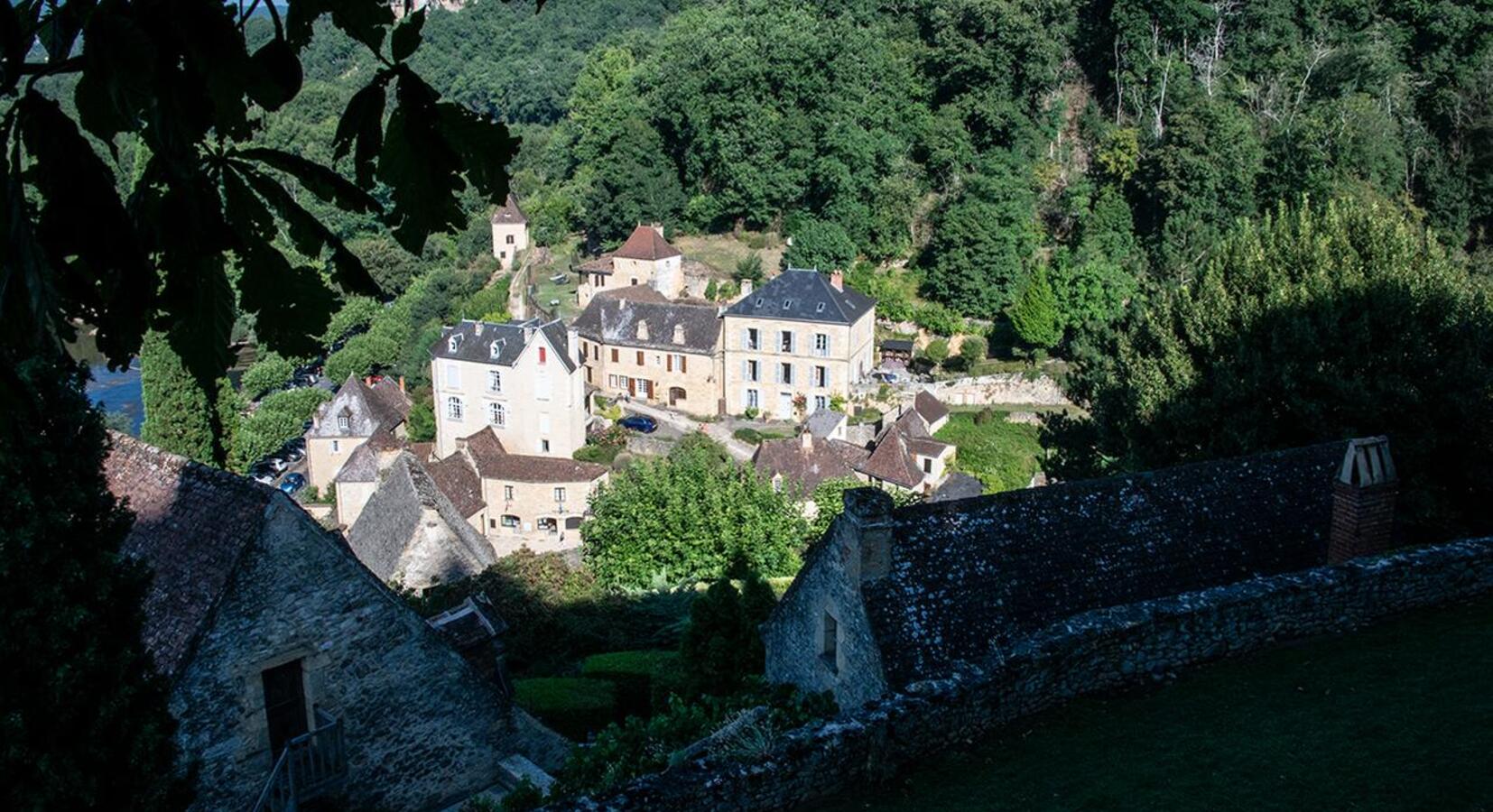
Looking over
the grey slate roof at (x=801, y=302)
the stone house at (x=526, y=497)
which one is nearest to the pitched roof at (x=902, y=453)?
the grey slate roof at (x=801, y=302)

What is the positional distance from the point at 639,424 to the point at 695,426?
2.37 metres

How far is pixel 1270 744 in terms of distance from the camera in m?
9.43

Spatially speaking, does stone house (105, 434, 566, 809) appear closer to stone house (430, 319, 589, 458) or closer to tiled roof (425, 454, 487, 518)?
tiled roof (425, 454, 487, 518)

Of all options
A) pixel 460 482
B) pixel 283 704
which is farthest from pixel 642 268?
pixel 283 704

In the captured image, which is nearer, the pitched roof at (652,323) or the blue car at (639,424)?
the blue car at (639,424)

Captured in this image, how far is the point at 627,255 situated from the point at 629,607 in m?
38.1

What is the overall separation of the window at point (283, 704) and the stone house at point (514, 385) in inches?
1350

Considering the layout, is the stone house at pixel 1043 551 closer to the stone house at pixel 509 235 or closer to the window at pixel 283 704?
the window at pixel 283 704

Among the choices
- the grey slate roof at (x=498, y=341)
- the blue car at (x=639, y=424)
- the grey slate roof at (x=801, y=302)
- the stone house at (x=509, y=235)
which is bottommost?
the blue car at (x=639, y=424)

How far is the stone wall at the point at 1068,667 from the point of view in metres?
8.78

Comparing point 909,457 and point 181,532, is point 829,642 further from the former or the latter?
point 909,457

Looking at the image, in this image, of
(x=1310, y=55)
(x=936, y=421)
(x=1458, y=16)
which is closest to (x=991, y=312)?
(x=936, y=421)

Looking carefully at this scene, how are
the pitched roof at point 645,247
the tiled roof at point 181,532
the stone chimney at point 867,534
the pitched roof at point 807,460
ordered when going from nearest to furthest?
the tiled roof at point 181,532 < the stone chimney at point 867,534 < the pitched roof at point 807,460 < the pitched roof at point 645,247

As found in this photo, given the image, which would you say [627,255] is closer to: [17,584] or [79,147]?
[17,584]
